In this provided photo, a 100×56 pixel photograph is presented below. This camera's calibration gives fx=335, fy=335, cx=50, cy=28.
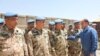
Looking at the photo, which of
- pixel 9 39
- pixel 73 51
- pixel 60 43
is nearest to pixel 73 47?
pixel 73 51

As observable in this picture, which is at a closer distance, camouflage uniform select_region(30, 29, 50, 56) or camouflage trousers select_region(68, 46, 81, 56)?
camouflage uniform select_region(30, 29, 50, 56)

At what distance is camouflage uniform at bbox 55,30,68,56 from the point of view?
11305 millimetres

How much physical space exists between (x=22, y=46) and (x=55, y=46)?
473 cm

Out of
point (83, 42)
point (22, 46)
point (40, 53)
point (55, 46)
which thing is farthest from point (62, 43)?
point (22, 46)

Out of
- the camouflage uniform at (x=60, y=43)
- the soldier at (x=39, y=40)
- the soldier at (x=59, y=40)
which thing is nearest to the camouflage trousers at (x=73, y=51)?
the camouflage uniform at (x=60, y=43)

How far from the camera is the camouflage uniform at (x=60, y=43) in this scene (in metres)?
11.3

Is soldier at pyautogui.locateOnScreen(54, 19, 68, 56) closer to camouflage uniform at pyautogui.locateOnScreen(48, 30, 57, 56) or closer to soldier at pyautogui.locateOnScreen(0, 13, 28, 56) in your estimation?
camouflage uniform at pyautogui.locateOnScreen(48, 30, 57, 56)

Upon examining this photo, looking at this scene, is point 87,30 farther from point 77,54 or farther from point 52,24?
point 77,54

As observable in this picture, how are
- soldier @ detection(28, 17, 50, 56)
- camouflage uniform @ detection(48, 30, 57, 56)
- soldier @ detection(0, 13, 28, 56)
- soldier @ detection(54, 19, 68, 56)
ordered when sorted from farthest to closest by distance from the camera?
soldier @ detection(54, 19, 68, 56)
camouflage uniform @ detection(48, 30, 57, 56)
soldier @ detection(28, 17, 50, 56)
soldier @ detection(0, 13, 28, 56)

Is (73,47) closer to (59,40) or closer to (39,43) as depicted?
(59,40)

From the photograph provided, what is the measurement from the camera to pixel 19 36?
6.52m

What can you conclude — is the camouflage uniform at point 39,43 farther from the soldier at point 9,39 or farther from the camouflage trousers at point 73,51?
the camouflage trousers at point 73,51

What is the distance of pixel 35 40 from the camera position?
29.9ft

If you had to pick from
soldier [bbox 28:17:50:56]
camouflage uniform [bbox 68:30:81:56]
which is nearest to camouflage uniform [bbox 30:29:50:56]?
soldier [bbox 28:17:50:56]
